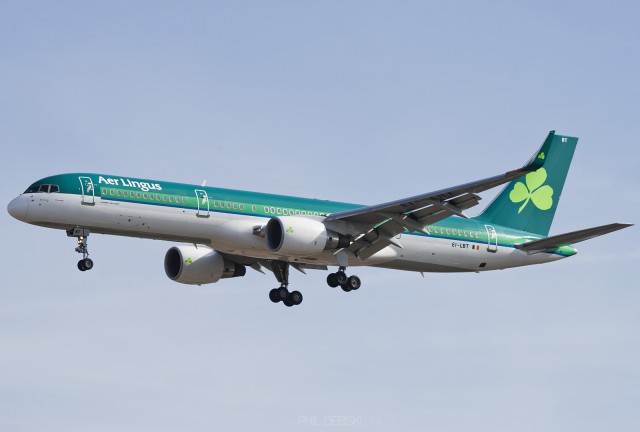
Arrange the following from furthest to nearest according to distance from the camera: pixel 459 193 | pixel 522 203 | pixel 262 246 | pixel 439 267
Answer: pixel 522 203
pixel 439 267
pixel 262 246
pixel 459 193

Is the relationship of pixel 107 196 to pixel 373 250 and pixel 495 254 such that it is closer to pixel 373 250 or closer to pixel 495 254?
pixel 373 250

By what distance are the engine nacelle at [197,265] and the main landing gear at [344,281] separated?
4948 millimetres

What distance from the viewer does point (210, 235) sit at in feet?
148

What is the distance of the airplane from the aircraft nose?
0.05 m

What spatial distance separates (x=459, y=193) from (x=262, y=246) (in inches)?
313

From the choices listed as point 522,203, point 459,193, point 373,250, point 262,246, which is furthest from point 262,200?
point 522,203

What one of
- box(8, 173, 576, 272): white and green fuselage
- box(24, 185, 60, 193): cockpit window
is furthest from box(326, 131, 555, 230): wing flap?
box(24, 185, 60, 193): cockpit window

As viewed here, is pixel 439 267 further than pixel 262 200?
Yes

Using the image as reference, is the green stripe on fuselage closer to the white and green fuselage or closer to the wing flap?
the white and green fuselage

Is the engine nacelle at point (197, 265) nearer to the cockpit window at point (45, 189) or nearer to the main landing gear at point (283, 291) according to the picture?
the main landing gear at point (283, 291)

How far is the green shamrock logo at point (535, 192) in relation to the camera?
5394 centimetres

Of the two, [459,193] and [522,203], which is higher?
[522,203]

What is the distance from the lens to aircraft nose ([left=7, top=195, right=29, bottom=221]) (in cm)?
4331

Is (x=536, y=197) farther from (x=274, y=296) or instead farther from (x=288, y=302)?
(x=274, y=296)
